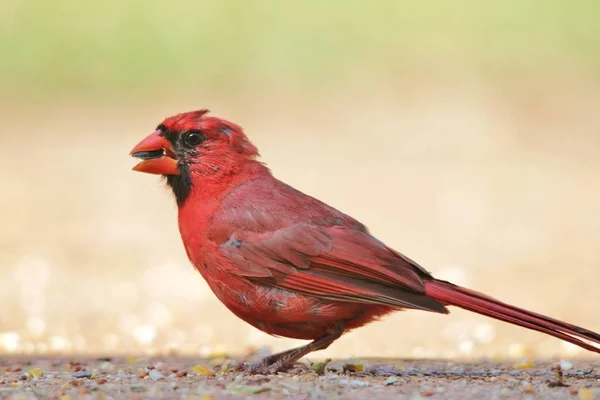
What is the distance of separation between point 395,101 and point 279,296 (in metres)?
9.30

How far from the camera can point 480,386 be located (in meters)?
4.17

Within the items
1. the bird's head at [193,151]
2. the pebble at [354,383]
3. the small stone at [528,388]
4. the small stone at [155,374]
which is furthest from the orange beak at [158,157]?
the small stone at [528,388]

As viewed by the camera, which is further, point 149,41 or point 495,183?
point 149,41

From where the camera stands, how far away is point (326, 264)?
14.5 feet

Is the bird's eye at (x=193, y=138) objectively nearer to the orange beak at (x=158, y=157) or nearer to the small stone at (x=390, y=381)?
the orange beak at (x=158, y=157)

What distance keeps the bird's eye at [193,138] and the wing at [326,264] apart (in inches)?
17.5

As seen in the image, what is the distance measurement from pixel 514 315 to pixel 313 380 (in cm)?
80

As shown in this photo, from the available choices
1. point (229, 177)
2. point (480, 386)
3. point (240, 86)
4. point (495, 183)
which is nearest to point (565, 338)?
point (480, 386)

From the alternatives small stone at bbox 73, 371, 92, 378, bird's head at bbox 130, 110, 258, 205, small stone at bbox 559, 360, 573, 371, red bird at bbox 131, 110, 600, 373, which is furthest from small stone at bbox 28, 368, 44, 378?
small stone at bbox 559, 360, 573, 371

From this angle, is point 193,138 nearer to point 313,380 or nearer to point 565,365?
point 313,380

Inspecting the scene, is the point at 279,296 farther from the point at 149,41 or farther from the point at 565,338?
the point at 149,41

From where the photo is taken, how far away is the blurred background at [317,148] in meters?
7.23

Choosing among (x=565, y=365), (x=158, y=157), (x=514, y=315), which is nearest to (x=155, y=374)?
(x=158, y=157)

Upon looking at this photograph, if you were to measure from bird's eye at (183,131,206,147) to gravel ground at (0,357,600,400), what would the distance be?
3.24 feet
